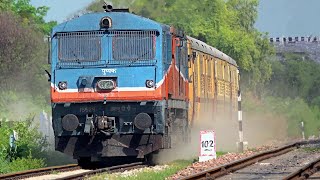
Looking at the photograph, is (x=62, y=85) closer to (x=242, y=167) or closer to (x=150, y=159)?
(x=150, y=159)

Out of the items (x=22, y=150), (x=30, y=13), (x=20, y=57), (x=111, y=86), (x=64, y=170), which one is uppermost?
(x=30, y=13)

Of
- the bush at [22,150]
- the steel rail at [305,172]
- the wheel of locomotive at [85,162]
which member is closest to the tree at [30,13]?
the bush at [22,150]

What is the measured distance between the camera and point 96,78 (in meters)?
19.4

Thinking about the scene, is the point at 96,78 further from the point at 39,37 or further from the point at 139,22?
the point at 39,37

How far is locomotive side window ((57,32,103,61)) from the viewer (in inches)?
773

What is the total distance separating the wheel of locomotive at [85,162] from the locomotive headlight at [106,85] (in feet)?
7.55

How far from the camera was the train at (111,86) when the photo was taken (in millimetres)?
A: 19234

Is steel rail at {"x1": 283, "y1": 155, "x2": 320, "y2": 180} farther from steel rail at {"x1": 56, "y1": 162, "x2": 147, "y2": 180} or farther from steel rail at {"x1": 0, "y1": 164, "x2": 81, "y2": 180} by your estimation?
steel rail at {"x1": 0, "y1": 164, "x2": 81, "y2": 180}

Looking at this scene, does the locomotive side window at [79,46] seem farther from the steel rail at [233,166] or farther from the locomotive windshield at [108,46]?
the steel rail at [233,166]

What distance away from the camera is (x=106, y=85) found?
Result: 759 inches

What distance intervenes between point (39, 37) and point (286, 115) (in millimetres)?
17739

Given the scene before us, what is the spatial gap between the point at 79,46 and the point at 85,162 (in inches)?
122

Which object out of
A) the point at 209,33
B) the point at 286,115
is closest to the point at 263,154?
the point at 286,115

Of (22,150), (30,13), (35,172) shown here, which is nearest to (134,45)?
(35,172)
